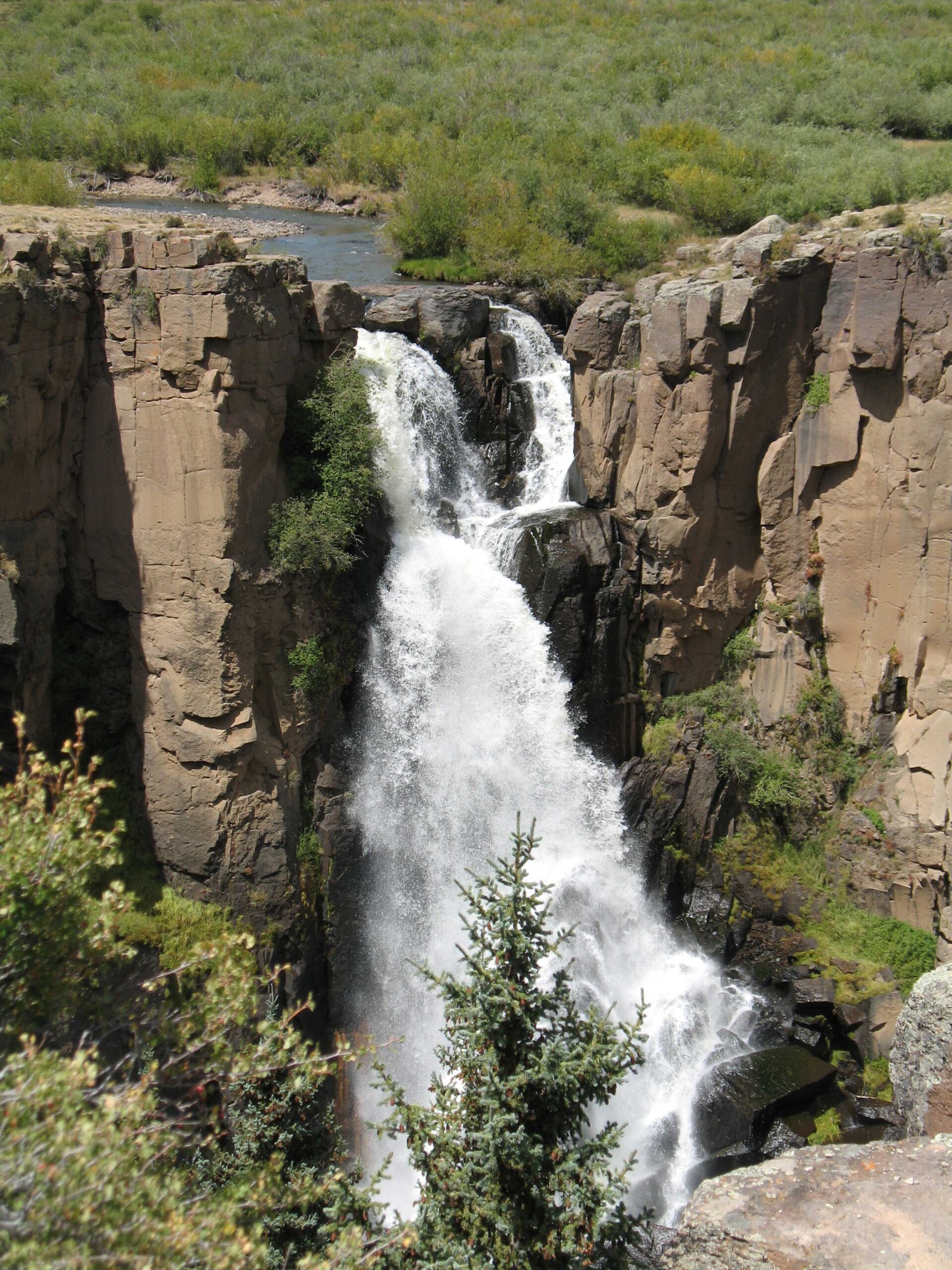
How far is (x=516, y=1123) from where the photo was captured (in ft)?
33.1

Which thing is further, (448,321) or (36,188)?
(448,321)

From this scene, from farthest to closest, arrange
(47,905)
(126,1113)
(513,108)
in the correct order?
(513,108)
(47,905)
(126,1113)

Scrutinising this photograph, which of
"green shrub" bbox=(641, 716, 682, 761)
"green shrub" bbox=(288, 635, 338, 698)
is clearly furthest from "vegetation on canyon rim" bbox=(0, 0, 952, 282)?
"green shrub" bbox=(641, 716, 682, 761)

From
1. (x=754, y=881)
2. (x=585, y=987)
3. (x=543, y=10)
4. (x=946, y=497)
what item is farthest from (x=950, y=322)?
(x=543, y=10)

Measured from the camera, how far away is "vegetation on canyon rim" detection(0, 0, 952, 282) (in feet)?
87.5

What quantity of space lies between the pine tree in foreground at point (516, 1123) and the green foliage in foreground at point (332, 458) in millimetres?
7013

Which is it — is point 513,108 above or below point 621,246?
above

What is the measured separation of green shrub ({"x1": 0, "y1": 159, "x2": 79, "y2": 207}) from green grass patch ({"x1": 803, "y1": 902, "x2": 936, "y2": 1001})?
17.4m

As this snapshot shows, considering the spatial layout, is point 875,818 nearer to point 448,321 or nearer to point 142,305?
point 448,321

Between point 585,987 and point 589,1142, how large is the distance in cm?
633

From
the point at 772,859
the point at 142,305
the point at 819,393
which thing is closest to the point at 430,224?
the point at 819,393

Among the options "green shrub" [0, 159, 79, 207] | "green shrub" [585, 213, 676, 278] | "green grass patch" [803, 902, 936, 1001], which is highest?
"green shrub" [0, 159, 79, 207]

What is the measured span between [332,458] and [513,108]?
75.9ft

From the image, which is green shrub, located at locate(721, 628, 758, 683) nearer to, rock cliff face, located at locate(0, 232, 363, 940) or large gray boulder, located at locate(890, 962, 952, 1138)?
large gray boulder, located at locate(890, 962, 952, 1138)
